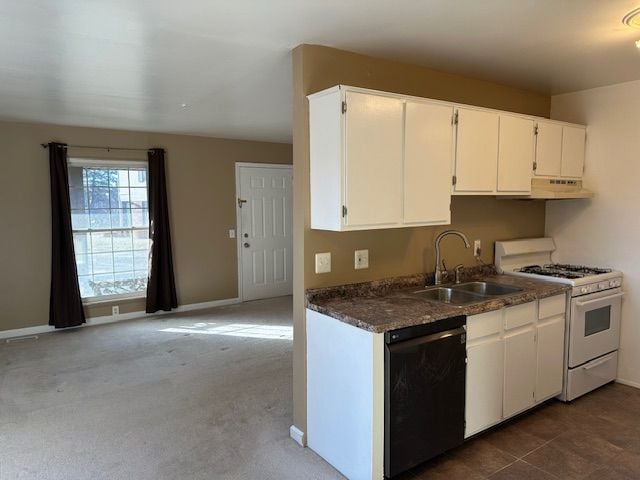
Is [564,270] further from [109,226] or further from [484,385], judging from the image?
[109,226]

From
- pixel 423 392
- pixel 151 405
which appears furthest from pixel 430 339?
pixel 151 405

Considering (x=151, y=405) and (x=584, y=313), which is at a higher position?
(x=584, y=313)

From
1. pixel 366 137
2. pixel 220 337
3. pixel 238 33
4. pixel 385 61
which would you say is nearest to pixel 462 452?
pixel 366 137

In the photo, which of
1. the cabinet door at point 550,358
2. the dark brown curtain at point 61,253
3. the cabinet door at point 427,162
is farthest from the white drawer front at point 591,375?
the dark brown curtain at point 61,253

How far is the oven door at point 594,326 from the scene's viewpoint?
3.17 metres

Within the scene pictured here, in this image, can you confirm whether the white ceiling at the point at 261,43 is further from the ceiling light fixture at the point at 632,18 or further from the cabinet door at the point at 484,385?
the cabinet door at the point at 484,385

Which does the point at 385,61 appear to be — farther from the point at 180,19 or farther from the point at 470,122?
the point at 180,19

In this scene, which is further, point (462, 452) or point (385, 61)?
point (385, 61)

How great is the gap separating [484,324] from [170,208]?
14.7ft

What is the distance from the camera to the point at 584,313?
3205 mm

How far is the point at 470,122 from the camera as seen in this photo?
2859mm

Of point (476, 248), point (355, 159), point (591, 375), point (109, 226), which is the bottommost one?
point (591, 375)

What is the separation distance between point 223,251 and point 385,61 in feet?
13.7

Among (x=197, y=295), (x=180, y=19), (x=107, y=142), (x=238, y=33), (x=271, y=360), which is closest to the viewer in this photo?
(x=180, y=19)
